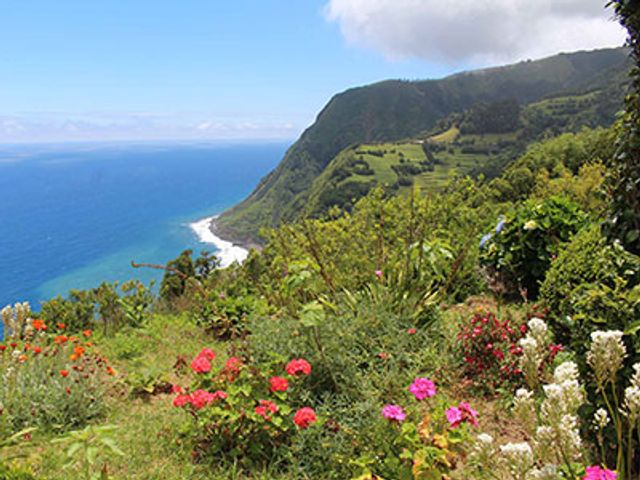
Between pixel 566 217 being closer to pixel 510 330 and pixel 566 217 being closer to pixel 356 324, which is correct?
pixel 510 330

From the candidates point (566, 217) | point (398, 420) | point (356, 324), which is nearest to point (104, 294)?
point (356, 324)

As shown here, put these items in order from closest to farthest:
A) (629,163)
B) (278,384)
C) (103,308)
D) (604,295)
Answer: (604,295)
(629,163)
(278,384)
(103,308)

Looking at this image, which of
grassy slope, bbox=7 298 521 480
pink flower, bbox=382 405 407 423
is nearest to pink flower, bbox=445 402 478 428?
pink flower, bbox=382 405 407 423

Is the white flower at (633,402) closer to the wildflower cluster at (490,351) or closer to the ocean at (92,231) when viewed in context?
the wildflower cluster at (490,351)

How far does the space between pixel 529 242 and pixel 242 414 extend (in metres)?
3.91

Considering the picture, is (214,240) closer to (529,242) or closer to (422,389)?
(529,242)

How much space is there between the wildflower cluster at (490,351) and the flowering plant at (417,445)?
37.1 inches

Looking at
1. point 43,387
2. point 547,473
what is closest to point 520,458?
point 547,473

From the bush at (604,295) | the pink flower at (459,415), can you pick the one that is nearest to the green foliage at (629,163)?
the bush at (604,295)

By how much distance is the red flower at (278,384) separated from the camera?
2.82m

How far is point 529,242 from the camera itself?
5035 millimetres

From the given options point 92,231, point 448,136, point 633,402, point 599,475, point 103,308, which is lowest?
point 92,231

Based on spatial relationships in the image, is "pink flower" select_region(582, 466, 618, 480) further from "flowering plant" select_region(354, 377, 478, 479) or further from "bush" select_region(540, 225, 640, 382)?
"flowering plant" select_region(354, 377, 478, 479)

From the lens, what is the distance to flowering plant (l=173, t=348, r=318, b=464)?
268 cm
